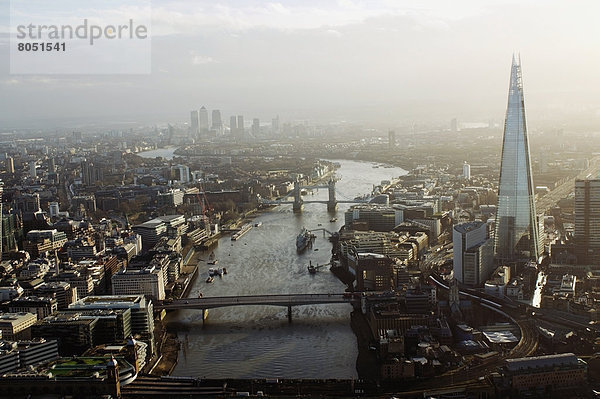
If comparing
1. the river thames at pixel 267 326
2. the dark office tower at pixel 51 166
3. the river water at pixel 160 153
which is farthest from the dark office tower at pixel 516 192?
the river water at pixel 160 153

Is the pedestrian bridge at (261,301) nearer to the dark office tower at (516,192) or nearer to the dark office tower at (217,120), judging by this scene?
the dark office tower at (516,192)

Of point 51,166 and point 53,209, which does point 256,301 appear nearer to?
point 53,209

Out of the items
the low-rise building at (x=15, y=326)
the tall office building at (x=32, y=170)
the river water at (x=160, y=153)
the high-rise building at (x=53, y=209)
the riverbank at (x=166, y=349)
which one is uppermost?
the river water at (x=160, y=153)

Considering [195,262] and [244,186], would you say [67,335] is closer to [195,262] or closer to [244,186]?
[195,262]

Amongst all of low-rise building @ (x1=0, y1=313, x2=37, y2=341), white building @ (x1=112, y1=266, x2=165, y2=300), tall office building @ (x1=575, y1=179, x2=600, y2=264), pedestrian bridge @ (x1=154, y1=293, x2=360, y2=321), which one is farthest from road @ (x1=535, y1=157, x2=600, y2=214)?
low-rise building @ (x1=0, y1=313, x2=37, y2=341)

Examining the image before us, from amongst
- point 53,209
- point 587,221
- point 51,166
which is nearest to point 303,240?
point 587,221

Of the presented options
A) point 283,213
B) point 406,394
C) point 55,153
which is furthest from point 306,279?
point 55,153
